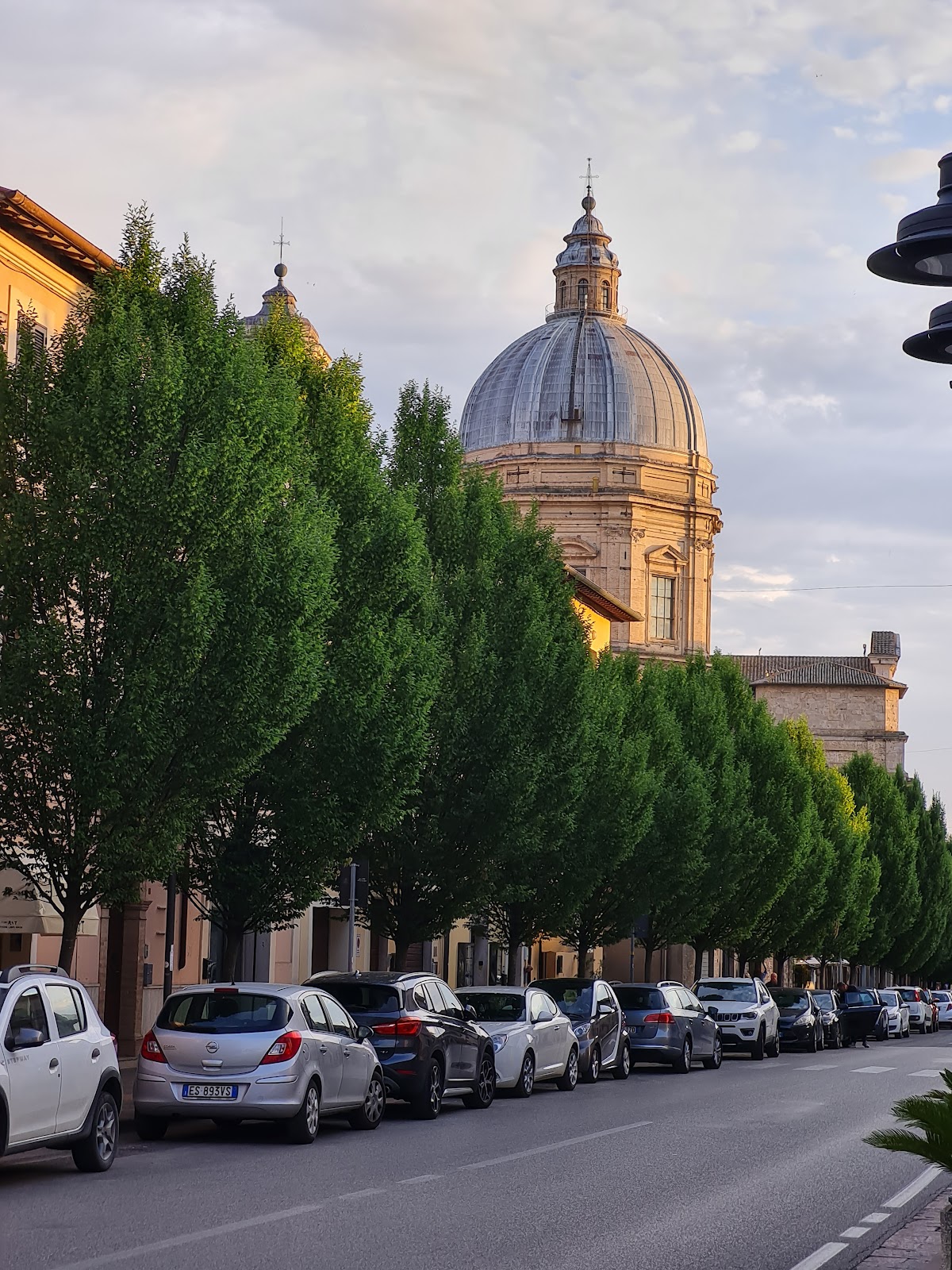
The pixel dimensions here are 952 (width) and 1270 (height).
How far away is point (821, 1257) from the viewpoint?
469 inches

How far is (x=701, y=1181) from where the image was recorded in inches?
630

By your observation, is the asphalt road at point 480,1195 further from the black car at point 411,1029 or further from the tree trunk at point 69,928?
the tree trunk at point 69,928

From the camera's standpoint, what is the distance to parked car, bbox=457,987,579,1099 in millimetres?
26062

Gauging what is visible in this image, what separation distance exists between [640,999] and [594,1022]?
464 centimetres

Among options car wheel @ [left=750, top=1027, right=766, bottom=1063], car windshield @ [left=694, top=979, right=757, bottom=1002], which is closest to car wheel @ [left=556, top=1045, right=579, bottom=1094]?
car wheel @ [left=750, top=1027, right=766, bottom=1063]

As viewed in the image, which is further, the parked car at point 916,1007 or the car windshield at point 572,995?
the parked car at point 916,1007

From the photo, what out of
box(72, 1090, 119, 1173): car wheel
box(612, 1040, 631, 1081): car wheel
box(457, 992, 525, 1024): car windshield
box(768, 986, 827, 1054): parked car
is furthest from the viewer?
box(768, 986, 827, 1054): parked car

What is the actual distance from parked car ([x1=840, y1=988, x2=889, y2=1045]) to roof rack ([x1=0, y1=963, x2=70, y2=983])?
3971cm

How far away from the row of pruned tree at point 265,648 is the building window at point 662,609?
58.9 m

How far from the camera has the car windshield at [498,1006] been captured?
26.6 m

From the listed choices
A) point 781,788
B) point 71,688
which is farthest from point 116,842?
point 781,788

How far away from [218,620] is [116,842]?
2617 millimetres

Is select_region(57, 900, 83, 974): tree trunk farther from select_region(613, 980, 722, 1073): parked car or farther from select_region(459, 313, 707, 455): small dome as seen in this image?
select_region(459, 313, 707, 455): small dome

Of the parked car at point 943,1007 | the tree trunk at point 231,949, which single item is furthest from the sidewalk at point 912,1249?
the parked car at point 943,1007
